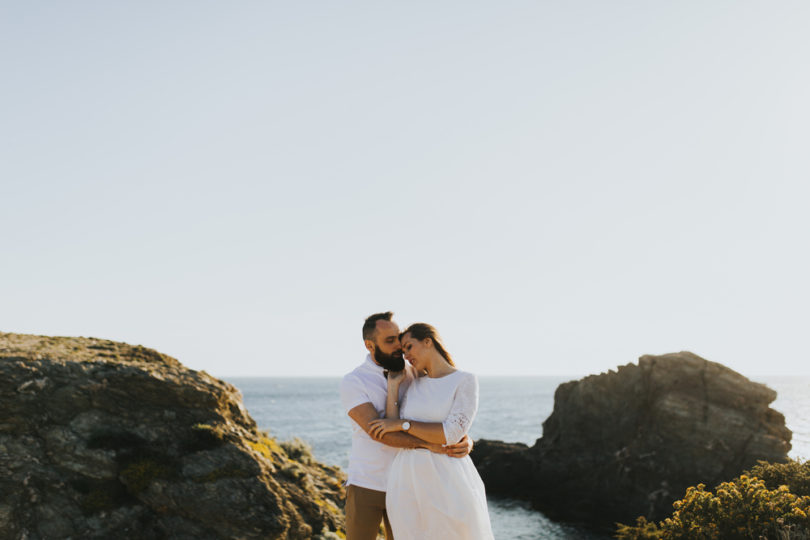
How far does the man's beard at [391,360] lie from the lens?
6.09 metres

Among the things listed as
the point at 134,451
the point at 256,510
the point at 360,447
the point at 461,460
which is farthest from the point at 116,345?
the point at 461,460

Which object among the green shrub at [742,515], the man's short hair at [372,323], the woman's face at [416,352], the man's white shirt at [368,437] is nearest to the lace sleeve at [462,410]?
the woman's face at [416,352]

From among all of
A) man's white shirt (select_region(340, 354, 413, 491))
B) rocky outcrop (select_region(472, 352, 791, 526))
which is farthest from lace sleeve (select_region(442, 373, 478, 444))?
rocky outcrop (select_region(472, 352, 791, 526))

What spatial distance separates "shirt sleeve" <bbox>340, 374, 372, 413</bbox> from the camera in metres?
5.97

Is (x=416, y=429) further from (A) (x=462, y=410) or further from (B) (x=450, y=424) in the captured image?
(A) (x=462, y=410)

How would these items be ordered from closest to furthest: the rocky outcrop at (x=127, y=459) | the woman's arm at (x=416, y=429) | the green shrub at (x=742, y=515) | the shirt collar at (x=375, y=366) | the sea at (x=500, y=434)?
1. the woman's arm at (x=416, y=429)
2. the shirt collar at (x=375, y=366)
3. the green shrub at (x=742, y=515)
4. the rocky outcrop at (x=127, y=459)
5. the sea at (x=500, y=434)

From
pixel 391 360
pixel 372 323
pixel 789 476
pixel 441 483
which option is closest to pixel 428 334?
pixel 391 360

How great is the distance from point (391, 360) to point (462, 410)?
95 centimetres

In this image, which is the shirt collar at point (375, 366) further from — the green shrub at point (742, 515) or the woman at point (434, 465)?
the green shrub at point (742, 515)

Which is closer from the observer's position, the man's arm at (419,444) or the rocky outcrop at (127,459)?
the man's arm at (419,444)

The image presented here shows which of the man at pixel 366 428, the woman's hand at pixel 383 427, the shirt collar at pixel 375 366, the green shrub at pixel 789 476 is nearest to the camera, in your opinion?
the woman's hand at pixel 383 427

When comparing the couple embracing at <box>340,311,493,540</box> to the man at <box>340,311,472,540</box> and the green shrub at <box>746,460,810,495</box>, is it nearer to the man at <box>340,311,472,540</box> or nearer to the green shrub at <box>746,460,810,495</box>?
the man at <box>340,311,472,540</box>

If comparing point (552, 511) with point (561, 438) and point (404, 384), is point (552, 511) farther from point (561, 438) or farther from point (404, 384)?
point (404, 384)

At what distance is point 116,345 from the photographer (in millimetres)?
12766
